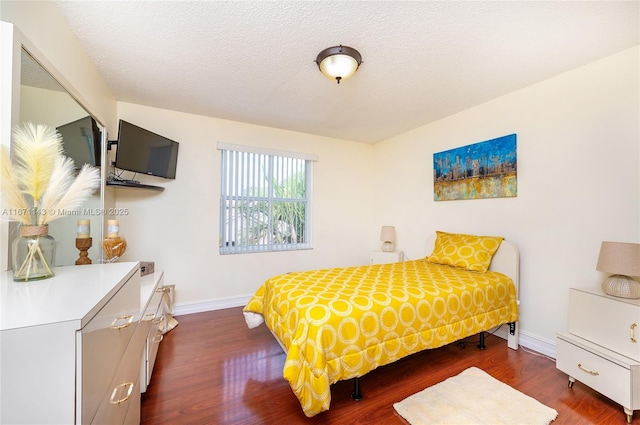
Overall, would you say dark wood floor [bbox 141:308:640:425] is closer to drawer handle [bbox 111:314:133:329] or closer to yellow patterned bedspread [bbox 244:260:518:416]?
yellow patterned bedspread [bbox 244:260:518:416]

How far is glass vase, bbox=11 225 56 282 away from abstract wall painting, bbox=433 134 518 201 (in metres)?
3.42

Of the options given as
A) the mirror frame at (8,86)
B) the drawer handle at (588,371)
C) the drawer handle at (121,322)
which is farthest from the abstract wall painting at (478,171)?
the mirror frame at (8,86)

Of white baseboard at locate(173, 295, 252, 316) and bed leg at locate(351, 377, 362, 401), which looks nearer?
bed leg at locate(351, 377, 362, 401)

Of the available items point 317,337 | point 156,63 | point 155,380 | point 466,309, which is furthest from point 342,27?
point 155,380

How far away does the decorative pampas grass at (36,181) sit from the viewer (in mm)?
935

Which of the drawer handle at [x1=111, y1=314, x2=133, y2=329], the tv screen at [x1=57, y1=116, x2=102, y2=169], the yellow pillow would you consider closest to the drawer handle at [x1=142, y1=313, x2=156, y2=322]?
the drawer handle at [x1=111, y1=314, x2=133, y2=329]

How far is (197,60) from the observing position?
2.10 metres

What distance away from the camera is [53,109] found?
4.73ft

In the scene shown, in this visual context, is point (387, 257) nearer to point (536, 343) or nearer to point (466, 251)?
point (466, 251)

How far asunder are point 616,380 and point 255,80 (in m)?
3.44

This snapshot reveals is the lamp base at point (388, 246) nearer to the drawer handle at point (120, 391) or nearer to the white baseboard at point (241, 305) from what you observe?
the white baseboard at point (241, 305)

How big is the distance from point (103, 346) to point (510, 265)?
3.05 meters

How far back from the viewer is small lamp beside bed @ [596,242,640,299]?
65.7 inches

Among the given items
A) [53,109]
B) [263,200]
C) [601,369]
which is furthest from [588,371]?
[53,109]
